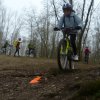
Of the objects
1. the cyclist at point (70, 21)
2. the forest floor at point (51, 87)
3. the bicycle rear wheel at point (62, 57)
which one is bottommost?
the forest floor at point (51, 87)

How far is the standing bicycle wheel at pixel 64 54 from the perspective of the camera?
32.6 feet

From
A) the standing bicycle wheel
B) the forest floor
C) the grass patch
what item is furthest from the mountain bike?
the grass patch

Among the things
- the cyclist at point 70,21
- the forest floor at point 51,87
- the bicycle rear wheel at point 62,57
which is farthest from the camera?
the cyclist at point 70,21

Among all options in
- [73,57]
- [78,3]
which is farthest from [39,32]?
[73,57]

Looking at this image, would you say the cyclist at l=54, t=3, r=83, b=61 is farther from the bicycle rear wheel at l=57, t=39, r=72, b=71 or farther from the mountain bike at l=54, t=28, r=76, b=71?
the bicycle rear wheel at l=57, t=39, r=72, b=71

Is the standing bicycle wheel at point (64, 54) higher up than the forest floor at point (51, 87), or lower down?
higher up

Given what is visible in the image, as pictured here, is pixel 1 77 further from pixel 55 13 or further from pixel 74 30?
pixel 55 13

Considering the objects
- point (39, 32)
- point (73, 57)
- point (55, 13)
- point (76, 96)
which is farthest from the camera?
point (39, 32)

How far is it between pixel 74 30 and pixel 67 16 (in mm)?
480

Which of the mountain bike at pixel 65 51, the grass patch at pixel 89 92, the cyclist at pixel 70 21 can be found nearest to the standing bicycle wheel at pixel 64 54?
the mountain bike at pixel 65 51

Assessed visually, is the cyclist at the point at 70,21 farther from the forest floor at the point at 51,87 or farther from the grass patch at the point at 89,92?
the grass patch at the point at 89,92

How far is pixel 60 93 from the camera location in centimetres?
673

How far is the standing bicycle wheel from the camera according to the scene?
32.6 ft

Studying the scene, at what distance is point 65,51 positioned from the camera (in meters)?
10.1
